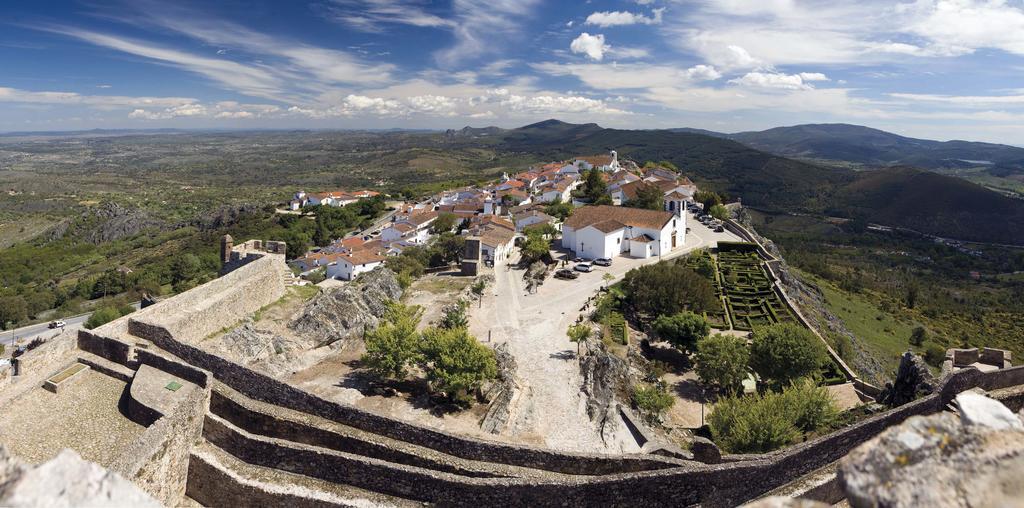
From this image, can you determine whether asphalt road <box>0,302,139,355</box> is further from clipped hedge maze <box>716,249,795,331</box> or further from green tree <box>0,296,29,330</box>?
clipped hedge maze <box>716,249,795,331</box>

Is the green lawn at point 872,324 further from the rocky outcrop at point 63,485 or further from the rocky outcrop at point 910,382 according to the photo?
the rocky outcrop at point 63,485

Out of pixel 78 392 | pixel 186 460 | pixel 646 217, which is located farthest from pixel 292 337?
pixel 646 217

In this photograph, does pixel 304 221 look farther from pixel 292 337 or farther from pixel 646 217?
pixel 292 337

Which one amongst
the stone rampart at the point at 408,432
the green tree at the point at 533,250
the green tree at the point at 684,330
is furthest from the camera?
the green tree at the point at 533,250

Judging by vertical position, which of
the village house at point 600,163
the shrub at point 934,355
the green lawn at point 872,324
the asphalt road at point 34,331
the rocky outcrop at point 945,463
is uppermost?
the village house at point 600,163

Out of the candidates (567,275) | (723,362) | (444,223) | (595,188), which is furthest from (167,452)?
(595,188)

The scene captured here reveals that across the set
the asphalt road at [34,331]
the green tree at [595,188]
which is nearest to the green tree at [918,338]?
the green tree at [595,188]

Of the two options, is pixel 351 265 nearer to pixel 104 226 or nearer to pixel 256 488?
pixel 256 488
